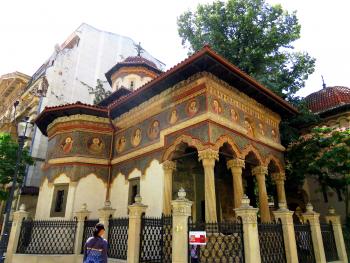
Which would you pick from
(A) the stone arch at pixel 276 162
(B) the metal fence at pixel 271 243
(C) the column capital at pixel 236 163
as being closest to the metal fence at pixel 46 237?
(C) the column capital at pixel 236 163

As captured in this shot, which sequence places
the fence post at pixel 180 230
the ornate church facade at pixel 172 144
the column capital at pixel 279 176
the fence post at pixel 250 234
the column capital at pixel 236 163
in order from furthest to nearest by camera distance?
the column capital at pixel 279 176 → the column capital at pixel 236 163 → the ornate church facade at pixel 172 144 → the fence post at pixel 250 234 → the fence post at pixel 180 230

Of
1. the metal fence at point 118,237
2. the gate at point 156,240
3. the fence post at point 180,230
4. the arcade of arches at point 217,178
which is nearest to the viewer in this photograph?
the fence post at point 180,230

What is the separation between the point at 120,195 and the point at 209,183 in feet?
15.5

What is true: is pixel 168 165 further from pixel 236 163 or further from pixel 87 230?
pixel 87 230

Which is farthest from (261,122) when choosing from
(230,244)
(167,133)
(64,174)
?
(64,174)

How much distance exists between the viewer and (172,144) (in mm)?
9781

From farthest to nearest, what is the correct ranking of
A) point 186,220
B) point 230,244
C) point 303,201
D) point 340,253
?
point 303,201, point 340,253, point 230,244, point 186,220

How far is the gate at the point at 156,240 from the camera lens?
21.9 feet

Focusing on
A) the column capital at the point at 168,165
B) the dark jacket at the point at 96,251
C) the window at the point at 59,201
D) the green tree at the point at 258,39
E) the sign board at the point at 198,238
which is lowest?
the dark jacket at the point at 96,251

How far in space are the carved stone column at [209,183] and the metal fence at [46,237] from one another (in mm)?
4682

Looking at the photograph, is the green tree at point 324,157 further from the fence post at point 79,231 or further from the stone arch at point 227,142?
the fence post at point 79,231

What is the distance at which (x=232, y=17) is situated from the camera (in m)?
16.5

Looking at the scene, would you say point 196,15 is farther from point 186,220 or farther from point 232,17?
point 186,220

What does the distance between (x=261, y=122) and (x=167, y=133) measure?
→ 4.15 m
